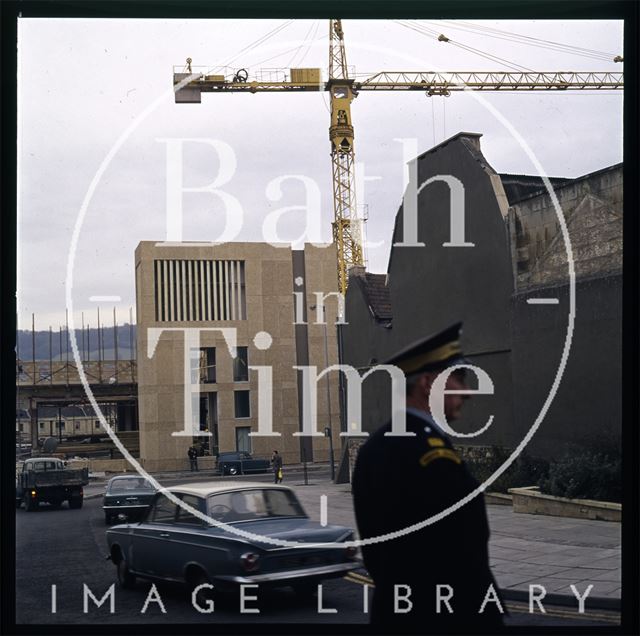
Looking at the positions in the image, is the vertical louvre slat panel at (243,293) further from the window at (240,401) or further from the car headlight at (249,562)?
the car headlight at (249,562)

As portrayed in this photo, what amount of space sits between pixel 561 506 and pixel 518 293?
495cm

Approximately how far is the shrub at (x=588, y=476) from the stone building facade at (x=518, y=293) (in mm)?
407

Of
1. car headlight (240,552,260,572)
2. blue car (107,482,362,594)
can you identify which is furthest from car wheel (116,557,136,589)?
car headlight (240,552,260,572)

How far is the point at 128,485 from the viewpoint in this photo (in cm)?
2161

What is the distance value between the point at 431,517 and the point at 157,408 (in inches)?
1115

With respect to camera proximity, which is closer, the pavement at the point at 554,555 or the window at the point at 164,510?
the pavement at the point at 554,555

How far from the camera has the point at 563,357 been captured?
18766mm

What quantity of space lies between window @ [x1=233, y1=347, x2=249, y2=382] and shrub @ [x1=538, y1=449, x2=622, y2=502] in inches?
589

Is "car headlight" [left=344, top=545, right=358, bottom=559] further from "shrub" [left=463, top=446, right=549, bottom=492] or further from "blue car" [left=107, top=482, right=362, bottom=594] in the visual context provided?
"shrub" [left=463, top=446, right=549, bottom=492]

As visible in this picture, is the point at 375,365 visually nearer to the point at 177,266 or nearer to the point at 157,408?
the point at 177,266

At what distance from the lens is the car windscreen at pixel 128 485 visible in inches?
843

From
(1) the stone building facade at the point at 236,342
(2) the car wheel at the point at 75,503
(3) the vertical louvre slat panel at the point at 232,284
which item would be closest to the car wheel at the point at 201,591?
(1) the stone building facade at the point at 236,342

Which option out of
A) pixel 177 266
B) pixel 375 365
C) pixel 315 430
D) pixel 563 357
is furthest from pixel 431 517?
pixel 315 430

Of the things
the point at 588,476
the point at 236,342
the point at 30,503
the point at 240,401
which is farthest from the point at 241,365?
the point at 588,476
